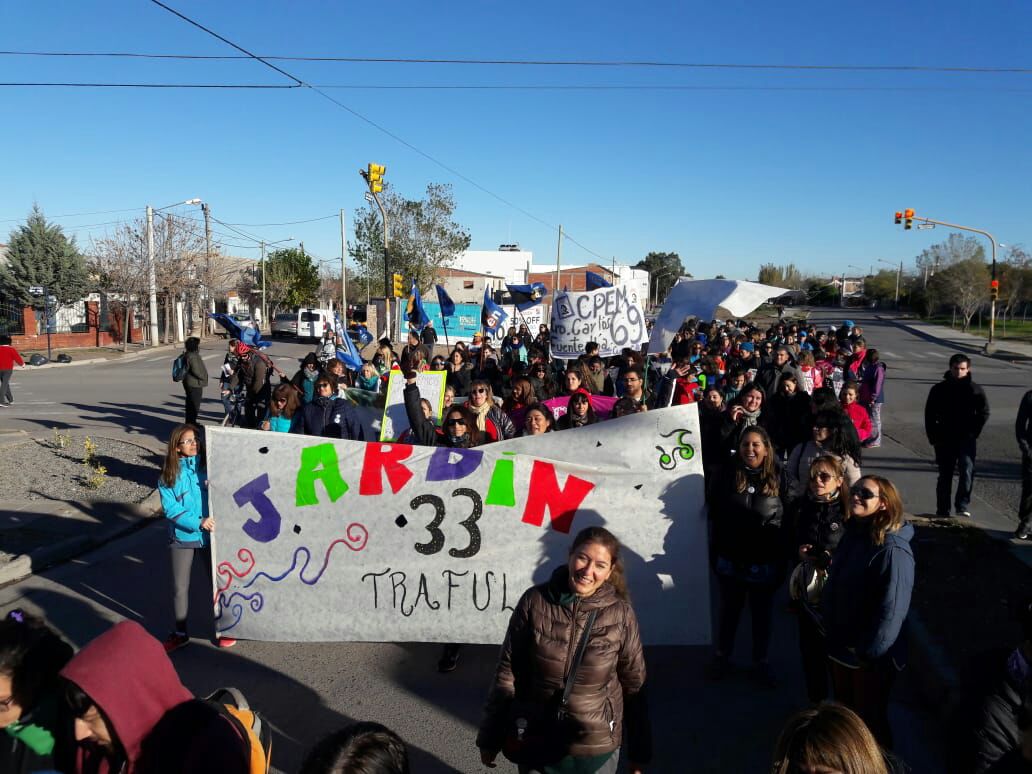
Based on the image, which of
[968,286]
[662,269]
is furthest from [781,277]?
[968,286]

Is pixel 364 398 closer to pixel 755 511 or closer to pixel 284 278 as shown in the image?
pixel 755 511

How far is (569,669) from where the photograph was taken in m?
2.70

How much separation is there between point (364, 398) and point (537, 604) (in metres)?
7.77

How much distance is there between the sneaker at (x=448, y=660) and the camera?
466 centimetres

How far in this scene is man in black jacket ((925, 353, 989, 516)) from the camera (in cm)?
737

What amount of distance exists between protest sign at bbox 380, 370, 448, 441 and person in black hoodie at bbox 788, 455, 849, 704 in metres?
5.23

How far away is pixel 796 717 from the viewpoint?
189 cm

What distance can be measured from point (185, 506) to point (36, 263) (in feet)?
112

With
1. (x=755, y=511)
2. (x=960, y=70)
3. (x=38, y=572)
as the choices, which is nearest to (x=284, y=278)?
(x=960, y=70)

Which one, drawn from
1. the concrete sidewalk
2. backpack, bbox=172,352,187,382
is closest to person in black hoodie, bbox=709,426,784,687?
backpack, bbox=172,352,187,382

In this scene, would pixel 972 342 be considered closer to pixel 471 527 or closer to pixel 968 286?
pixel 968 286

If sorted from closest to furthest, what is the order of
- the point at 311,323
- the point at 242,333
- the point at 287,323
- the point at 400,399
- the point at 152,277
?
the point at 400,399 < the point at 242,333 < the point at 152,277 < the point at 311,323 < the point at 287,323

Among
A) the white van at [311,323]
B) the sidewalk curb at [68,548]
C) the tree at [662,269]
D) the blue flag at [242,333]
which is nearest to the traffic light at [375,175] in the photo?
the blue flag at [242,333]

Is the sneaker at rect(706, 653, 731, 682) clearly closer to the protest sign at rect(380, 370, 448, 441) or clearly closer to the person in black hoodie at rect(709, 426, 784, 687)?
the person in black hoodie at rect(709, 426, 784, 687)
